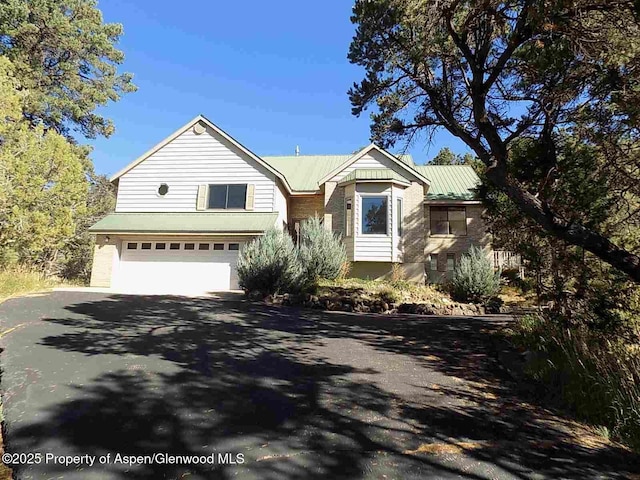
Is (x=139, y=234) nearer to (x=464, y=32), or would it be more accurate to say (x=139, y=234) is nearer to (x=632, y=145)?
(x=464, y=32)

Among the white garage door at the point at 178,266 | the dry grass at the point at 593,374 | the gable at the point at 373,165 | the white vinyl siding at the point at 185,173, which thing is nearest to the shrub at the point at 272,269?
the white garage door at the point at 178,266

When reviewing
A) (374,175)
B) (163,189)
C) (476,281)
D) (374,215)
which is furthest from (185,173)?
(476,281)

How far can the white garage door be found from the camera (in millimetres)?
16828

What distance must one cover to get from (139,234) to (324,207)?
29.1 ft

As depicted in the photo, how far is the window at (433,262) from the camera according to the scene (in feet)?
63.0

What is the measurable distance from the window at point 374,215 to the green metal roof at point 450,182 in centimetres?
317

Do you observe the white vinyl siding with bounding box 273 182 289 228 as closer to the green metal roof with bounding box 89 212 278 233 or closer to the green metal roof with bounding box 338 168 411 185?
the green metal roof with bounding box 89 212 278 233

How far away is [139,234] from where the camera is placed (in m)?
16.9

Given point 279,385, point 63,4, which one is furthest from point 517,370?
point 63,4

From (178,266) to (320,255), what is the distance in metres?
6.97

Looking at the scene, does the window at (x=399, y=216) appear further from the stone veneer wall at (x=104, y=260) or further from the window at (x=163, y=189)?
the stone veneer wall at (x=104, y=260)

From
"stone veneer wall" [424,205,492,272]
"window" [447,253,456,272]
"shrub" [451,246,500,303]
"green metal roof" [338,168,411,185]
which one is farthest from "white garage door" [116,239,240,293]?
"window" [447,253,456,272]

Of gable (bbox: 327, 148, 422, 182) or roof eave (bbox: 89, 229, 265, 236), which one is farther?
gable (bbox: 327, 148, 422, 182)

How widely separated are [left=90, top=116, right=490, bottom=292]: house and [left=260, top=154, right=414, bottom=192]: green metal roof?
0.79 metres
